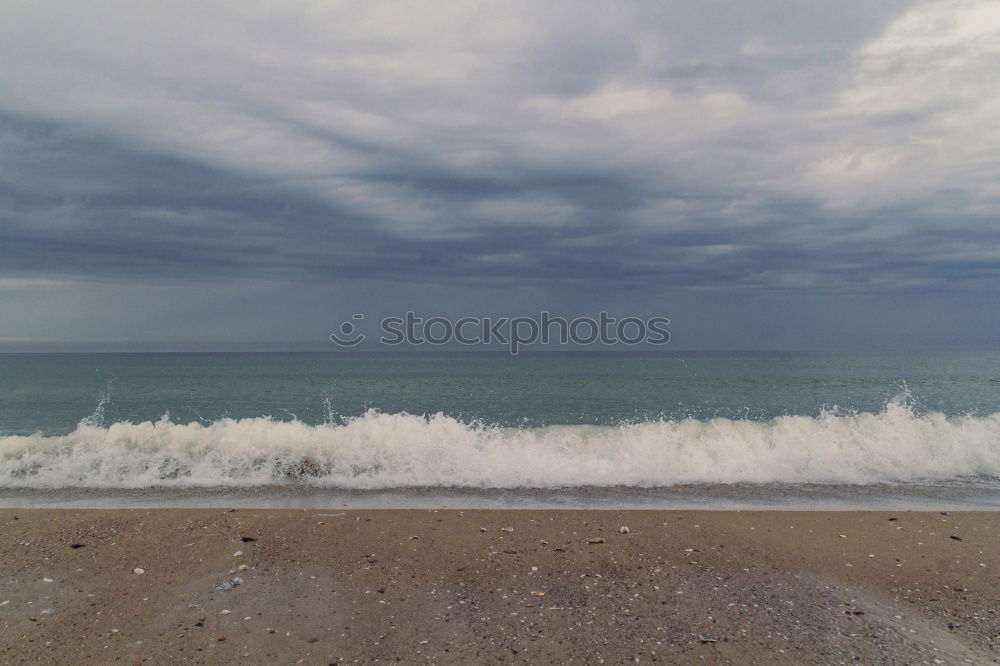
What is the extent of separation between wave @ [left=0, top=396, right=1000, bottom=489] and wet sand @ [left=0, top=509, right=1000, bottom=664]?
2.88 metres

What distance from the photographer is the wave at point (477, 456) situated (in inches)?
469

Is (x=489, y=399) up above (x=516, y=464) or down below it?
below

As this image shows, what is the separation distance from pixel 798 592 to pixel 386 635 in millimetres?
4009

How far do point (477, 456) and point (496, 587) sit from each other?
248 inches

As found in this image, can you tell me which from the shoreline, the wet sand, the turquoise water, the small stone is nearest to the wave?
the shoreline

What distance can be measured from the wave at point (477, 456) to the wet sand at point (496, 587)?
9.44ft

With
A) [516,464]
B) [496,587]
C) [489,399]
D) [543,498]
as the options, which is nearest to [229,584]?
[496,587]

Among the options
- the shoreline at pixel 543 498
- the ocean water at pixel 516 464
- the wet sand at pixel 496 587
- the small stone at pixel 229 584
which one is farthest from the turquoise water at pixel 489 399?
the small stone at pixel 229 584

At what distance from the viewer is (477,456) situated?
41.4 feet

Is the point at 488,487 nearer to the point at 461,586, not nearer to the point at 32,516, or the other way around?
the point at 461,586

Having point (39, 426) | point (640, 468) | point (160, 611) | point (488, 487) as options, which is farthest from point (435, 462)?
point (39, 426)

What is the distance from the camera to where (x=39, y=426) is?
2359 centimetres

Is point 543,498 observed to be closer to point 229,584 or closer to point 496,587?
point 496,587

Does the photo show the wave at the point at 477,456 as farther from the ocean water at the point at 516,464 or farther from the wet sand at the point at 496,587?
the wet sand at the point at 496,587
